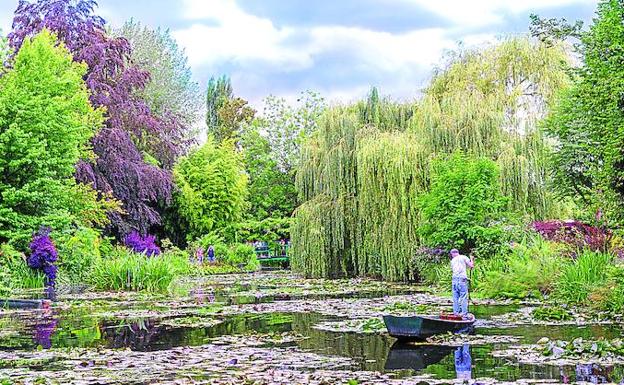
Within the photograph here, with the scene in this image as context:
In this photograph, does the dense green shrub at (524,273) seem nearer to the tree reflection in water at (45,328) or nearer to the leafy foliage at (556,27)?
the leafy foliage at (556,27)

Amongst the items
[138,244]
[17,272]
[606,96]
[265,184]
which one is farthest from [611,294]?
[265,184]

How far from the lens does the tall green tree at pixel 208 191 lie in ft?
125

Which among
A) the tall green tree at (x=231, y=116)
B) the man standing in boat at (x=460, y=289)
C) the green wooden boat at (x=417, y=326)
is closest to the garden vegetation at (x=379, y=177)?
the man standing in boat at (x=460, y=289)

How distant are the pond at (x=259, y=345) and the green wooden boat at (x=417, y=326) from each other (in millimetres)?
181

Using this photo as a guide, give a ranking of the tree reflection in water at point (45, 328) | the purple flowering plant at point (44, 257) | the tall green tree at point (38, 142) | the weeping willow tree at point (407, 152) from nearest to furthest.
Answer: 1. the tree reflection in water at point (45, 328)
2. the purple flowering plant at point (44, 257)
3. the tall green tree at point (38, 142)
4. the weeping willow tree at point (407, 152)

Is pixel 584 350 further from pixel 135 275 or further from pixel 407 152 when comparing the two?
pixel 407 152

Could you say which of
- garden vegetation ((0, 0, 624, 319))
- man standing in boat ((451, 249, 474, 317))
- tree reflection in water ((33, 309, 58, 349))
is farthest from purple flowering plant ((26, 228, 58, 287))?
man standing in boat ((451, 249, 474, 317))

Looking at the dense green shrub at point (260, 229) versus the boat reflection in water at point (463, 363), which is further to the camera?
the dense green shrub at point (260, 229)

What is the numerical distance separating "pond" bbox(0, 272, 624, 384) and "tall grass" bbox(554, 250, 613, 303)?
1.20 m

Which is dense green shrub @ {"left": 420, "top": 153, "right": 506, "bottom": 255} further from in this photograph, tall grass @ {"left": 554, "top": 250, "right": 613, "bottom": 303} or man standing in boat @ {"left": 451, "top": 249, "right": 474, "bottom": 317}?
man standing in boat @ {"left": 451, "top": 249, "right": 474, "bottom": 317}

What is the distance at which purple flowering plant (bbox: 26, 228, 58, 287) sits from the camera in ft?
71.7

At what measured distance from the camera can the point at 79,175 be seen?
29.2 meters

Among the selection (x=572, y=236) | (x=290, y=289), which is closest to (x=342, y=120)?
(x=290, y=289)

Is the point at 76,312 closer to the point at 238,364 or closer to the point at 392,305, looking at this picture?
the point at 392,305
